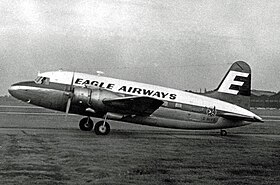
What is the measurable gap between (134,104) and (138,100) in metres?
0.60

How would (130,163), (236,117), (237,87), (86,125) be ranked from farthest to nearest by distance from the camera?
(237,87), (236,117), (86,125), (130,163)

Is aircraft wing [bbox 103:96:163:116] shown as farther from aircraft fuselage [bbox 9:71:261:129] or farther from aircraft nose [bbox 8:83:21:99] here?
aircraft nose [bbox 8:83:21:99]

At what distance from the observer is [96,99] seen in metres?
17.7

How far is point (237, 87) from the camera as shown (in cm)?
2098

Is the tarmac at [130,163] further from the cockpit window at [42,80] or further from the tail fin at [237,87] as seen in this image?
the tail fin at [237,87]

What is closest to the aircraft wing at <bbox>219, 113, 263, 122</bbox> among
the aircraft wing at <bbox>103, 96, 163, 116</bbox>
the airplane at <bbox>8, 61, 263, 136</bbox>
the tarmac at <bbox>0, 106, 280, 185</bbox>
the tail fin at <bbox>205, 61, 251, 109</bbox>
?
the airplane at <bbox>8, 61, 263, 136</bbox>

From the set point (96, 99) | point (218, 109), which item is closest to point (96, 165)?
point (96, 99)

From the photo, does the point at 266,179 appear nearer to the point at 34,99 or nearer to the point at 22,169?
the point at 22,169

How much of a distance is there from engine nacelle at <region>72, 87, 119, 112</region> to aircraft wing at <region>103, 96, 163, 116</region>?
0.96 feet

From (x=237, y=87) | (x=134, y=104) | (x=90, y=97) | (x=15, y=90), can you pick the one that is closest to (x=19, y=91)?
(x=15, y=90)

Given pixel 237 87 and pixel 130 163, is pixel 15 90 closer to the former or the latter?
pixel 130 163

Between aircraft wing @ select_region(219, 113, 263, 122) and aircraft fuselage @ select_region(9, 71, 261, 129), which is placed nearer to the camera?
aircraft fuselage @ select_region(9, 71, 261, 129)

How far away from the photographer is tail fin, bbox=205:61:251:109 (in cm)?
2084

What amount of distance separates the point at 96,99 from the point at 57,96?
6.59ft
